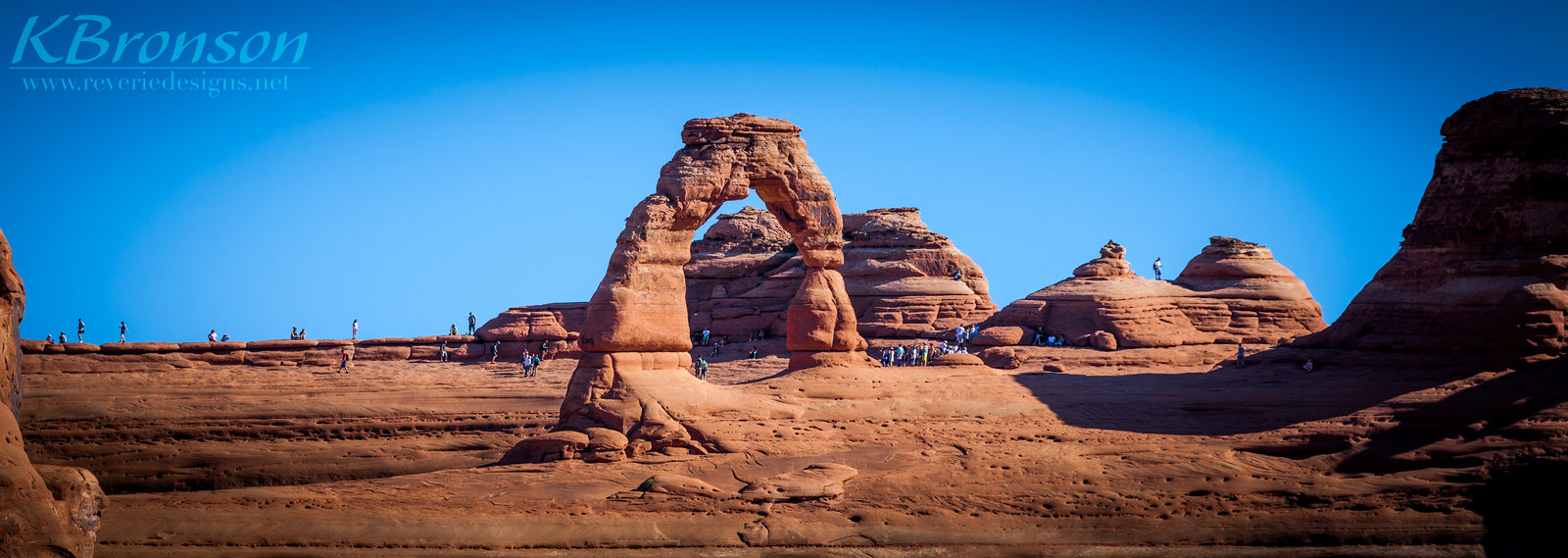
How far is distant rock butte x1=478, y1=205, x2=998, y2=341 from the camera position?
1624 inches

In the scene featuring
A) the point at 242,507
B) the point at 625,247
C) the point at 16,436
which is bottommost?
the point at 242,507

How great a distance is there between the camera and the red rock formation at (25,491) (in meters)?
12.0

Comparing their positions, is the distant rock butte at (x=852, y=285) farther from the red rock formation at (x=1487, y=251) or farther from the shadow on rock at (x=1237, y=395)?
the red rock formation at (x=1487, y=251)

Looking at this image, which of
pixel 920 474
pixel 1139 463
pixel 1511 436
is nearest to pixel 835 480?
pixel 920 474

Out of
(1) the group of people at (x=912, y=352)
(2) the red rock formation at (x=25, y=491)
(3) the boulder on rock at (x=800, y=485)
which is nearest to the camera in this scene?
(2) the red rock formation at (x=25, y=491)

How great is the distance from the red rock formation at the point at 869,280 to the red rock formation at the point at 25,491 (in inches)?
1175

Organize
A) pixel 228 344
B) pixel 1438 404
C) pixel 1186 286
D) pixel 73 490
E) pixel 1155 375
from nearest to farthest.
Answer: pixel 73 490 < pixel 1438 404 < pixel 1155 375 < pixel 228 344 < pixel 1186 286

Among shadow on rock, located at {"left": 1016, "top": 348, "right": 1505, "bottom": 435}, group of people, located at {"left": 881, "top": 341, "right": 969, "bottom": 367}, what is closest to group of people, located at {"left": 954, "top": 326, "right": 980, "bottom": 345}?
group of people, located at {"left": 881, "top": 341, "right": 969, "bottom": 367}

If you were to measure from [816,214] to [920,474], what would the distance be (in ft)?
27.2

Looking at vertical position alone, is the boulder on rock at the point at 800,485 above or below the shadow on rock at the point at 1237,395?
below

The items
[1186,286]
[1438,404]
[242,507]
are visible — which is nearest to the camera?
[242,507]

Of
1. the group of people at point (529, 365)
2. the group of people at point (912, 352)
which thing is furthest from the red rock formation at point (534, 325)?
the group of people at point (912, 352)

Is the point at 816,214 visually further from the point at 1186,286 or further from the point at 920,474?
the point at 1186,286

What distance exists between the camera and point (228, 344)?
1468 inches
